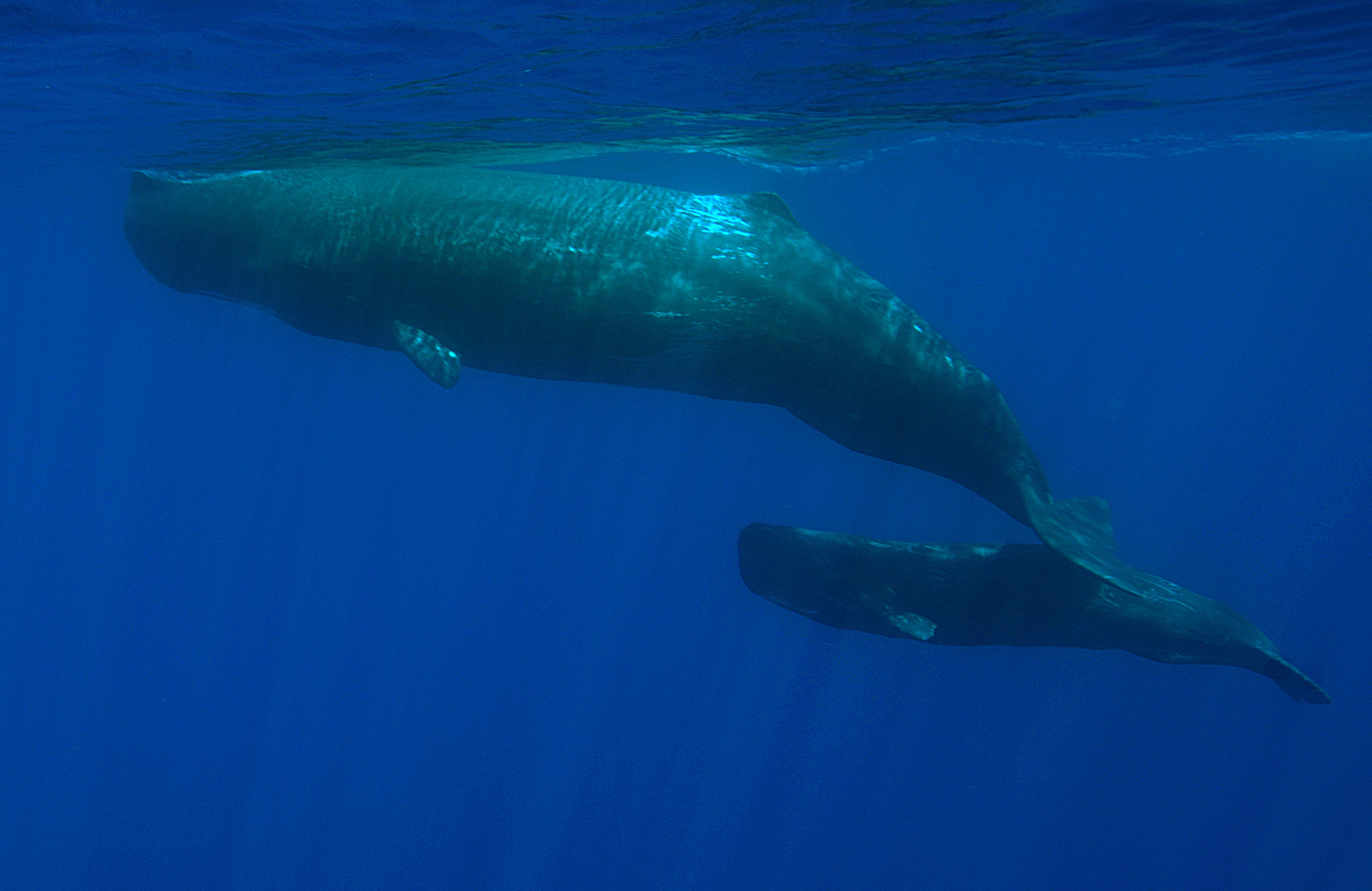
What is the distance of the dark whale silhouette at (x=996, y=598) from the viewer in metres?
7.79

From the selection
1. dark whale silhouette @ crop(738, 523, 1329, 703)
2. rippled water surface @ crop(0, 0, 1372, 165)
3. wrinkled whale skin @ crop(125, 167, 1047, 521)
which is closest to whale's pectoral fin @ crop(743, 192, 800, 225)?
wrinkled whale skin @ crop(125, 167, 1047, 521)

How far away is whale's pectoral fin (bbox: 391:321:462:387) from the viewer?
6828mm

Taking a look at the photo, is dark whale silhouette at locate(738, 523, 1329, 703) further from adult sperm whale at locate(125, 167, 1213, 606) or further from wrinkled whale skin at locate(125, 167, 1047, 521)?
wrinkled whale skin at locate(125, 167, 1047, 521)

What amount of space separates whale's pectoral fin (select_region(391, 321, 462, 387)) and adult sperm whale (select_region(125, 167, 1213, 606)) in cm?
2

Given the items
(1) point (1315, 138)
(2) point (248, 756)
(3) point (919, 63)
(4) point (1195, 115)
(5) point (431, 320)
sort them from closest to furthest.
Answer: (5) point (431, 320), (3) point (919, 63), (4) point (1195, 115), (1) point (1315, 138), (2) point (248, 756)

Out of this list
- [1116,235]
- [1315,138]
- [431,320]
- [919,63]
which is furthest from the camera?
[1116,235]

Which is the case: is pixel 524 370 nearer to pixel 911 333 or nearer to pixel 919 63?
pixel 911 333

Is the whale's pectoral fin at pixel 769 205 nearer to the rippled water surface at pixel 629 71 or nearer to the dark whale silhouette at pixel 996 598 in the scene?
the rippled water surface at pixel 629 71

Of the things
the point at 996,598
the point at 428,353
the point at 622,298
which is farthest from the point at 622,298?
the point at 996,598

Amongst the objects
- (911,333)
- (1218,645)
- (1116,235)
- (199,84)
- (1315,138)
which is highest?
(1116,235)

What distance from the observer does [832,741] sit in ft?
107

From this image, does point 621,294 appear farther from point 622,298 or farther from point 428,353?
point 428,353

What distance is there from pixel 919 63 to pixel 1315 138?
1699 cm

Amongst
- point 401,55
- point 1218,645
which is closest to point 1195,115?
point 1218,645
